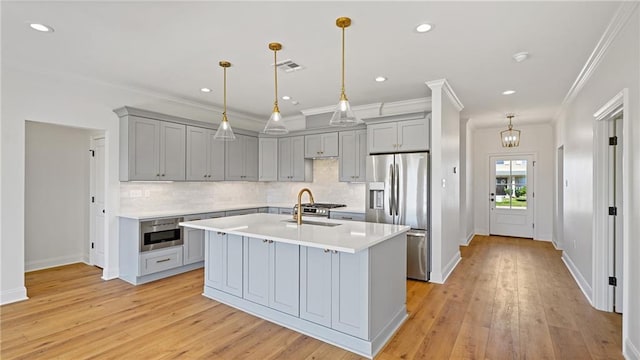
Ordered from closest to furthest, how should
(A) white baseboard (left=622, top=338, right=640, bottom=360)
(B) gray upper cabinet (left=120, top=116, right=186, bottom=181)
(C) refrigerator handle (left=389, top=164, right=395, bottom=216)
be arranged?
1. (A) white baseboard (left=622, top=338, right=640, bottom=360)
2. (B) gray upper cabinet (left=120, top=116, right=186, bottom=181)
3. (C) refrigerator handle (left=389, top=164, right=395, bottom=216)

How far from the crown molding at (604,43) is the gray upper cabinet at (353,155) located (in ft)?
9.52

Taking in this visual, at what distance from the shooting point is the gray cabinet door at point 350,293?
8.16 ft

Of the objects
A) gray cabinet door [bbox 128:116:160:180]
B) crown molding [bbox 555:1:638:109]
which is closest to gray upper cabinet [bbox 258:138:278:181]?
gray cabinet door [bbox 128:116:160:180]

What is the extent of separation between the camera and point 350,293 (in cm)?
257

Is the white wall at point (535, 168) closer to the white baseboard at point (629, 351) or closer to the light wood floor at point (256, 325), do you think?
the light wood floor at point (256, 325)

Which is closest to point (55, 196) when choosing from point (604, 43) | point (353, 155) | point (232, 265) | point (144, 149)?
point (144, 149)

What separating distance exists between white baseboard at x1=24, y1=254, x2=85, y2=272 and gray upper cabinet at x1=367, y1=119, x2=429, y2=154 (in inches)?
198

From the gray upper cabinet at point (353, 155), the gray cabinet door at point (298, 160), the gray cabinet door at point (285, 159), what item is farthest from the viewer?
the gray cabinet door at point (285, 159)

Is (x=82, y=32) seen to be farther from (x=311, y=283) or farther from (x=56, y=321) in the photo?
(x=311, y=283)

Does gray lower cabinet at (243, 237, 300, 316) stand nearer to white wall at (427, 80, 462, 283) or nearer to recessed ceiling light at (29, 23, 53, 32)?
white wall at (427, 80, 462, 283)

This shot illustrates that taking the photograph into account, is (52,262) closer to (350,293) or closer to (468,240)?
(350,293)

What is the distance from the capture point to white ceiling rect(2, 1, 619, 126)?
2494 millimetres

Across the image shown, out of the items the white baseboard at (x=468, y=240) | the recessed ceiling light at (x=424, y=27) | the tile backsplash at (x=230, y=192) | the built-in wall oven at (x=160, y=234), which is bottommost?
the white baseboard at (x=468, y=240)

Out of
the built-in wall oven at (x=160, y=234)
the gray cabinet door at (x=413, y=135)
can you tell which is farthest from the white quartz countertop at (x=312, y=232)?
the gray cabinet door at (x=413, y=135)
